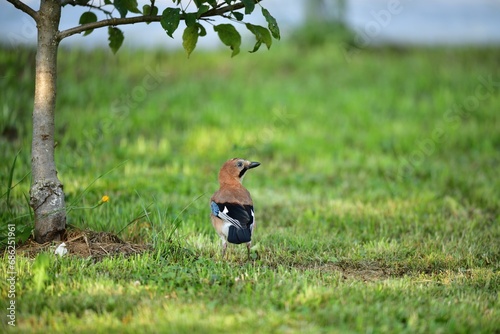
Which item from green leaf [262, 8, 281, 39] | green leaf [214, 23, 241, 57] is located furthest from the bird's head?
green leaf [262, 8, 281, 39]

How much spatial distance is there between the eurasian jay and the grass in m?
0.27

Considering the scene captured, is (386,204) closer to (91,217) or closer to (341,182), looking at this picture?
(341,182)

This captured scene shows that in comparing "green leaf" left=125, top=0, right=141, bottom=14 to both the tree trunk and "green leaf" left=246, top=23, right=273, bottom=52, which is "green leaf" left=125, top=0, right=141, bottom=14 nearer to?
the tree trunk

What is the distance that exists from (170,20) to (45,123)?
1.34 meters

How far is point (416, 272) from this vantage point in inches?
213

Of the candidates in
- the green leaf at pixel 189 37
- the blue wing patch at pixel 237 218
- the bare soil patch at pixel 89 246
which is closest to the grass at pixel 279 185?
the bare soil patch at pixel 89 246

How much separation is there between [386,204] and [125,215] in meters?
3.20

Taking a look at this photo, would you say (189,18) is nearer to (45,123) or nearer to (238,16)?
(238,16)

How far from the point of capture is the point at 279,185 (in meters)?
9.01

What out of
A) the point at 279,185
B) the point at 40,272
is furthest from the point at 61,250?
the point at 279,185

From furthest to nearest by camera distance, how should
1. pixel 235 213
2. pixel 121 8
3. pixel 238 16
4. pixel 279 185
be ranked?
pixel 279 185, pixel 121 8, pixel 235 213, pixel 238 16

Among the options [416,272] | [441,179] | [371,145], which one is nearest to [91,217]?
[416,272]

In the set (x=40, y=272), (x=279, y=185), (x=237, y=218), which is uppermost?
(x=237, y=218)

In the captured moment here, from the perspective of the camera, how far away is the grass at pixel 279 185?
4293mm
